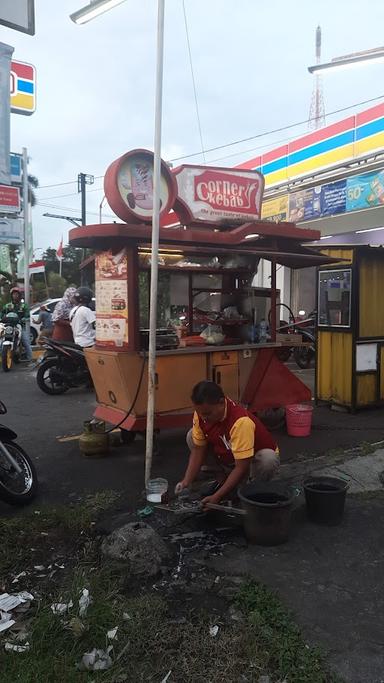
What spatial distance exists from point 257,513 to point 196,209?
3801mm

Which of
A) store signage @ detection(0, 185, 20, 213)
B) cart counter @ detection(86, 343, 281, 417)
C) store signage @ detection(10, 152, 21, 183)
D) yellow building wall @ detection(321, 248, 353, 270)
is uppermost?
store signage @ detection(10, 152, 21, 183)

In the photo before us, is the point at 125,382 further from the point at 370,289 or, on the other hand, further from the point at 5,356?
the point at 5,356

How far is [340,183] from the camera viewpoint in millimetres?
12594

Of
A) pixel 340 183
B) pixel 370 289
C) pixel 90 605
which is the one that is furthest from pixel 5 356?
pixel 90 605

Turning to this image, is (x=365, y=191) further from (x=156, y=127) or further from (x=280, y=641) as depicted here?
(x=280, y=641)

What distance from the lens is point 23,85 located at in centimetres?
1231

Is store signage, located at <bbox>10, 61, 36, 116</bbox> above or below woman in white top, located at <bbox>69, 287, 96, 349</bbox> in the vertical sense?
above

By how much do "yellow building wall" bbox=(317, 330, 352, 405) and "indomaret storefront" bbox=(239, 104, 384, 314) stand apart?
11.6 ft

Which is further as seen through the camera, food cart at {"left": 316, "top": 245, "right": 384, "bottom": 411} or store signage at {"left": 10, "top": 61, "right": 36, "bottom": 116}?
store signage at {"left": 10, "top": 61, "right": 36, "bottom": 116}

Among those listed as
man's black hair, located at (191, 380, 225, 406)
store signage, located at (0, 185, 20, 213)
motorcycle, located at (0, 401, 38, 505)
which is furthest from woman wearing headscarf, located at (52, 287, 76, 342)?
man's black hair, located at (191, 380, 225, 406)

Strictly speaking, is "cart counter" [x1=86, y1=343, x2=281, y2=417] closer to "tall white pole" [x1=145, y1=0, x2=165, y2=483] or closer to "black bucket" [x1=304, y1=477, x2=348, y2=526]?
"tall white pole" [x1=145, y1=0, x2=165, y2=483]

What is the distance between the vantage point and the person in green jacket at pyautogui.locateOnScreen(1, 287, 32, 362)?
40.9 ft

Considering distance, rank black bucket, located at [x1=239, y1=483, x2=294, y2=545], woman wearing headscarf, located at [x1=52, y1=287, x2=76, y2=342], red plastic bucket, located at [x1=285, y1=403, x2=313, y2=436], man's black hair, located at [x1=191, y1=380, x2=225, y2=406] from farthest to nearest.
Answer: woman wearing headscarf, located at [x1=52, y1=287, x2=76, y2=342] < red plastic bucket, located at [x1=285, y1=403, x2=313, y2=436] < man's black hair, located at [x1=191, y1=380, x2=225, y2=406] < black bucket, located at [x1=239, y1=483, x2=294, y2=545]

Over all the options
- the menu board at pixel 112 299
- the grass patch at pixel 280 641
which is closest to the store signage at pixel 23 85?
the menu board at pixel 112 299
